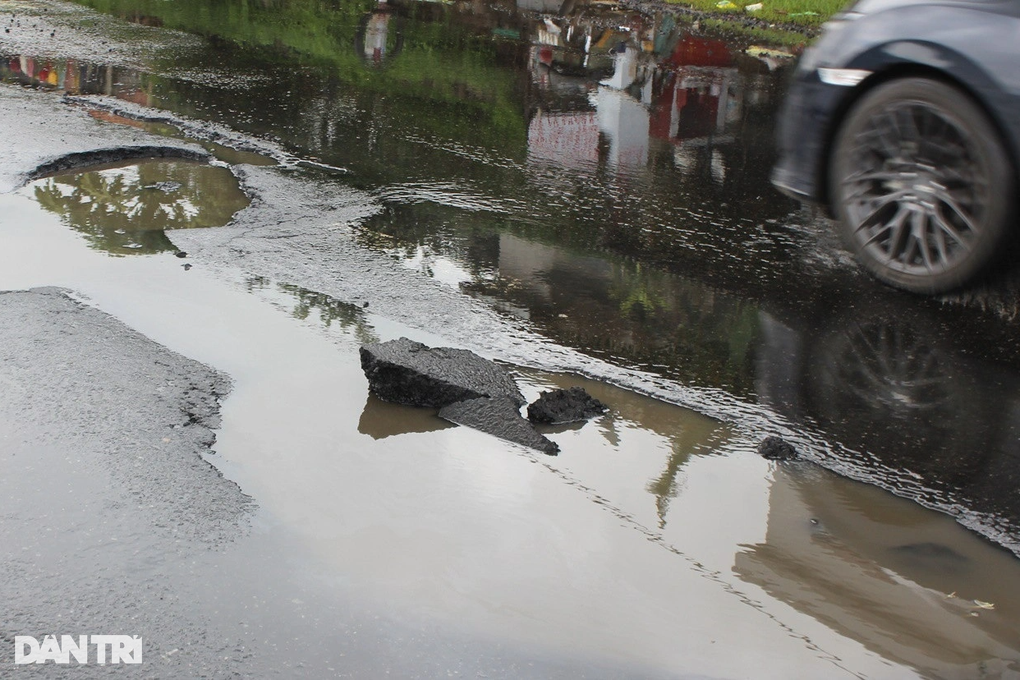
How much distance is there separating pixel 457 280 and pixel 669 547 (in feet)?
7.45

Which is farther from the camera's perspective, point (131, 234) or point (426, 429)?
point (131, 234)

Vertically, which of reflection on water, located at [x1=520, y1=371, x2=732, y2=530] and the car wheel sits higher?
the car wheel

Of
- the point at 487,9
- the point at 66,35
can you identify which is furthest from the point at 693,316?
the point at 487,9

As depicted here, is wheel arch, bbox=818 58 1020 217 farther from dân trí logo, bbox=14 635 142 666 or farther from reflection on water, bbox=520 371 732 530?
dân trí logo, bbox=14 635 142 666

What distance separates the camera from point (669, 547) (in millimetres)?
3117

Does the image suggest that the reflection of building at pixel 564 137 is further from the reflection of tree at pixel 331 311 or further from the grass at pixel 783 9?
the grass at pixel 783 9

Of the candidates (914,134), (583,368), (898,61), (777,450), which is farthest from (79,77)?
(777,450)

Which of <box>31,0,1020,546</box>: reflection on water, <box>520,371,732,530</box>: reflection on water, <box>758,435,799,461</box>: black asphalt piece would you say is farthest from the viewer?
<box>31,0,1020,546</box>: reflection on water

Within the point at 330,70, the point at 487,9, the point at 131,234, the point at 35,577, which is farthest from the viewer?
the point at 487,9

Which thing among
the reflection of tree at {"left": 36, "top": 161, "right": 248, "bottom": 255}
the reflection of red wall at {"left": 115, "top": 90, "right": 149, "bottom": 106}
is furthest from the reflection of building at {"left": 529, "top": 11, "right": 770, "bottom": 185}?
the reflection of red wall at {"left": 115, "top": 90, "right": 149, "bottom": 106}

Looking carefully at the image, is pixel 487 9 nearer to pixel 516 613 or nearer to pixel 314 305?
pixel 314 305

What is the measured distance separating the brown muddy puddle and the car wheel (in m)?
1.68

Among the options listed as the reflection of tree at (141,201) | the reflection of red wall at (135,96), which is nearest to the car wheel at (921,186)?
the reflection of tree at (141,201)

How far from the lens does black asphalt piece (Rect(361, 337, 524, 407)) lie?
386 cm
